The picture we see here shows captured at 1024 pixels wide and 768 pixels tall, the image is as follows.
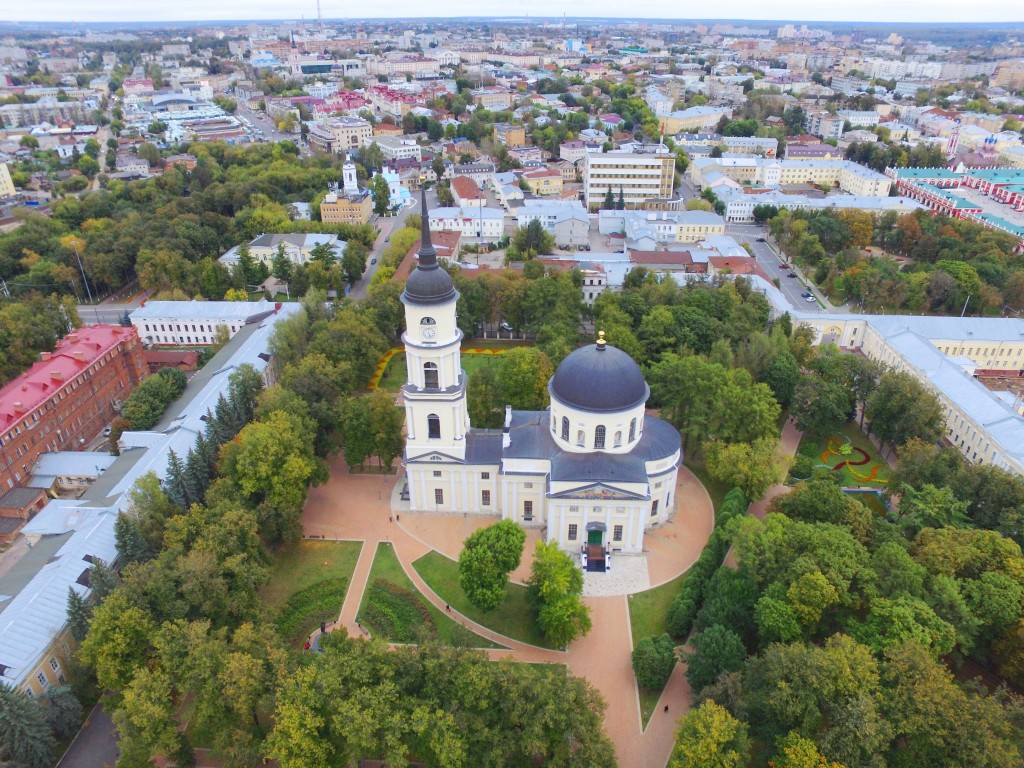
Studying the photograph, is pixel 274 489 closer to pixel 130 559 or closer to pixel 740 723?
pixel 130 559

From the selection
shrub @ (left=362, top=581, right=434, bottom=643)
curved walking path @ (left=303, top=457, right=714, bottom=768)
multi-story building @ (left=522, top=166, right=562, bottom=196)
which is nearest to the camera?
curved walking path @ (left=303, top=457, right=714, bottom=768)

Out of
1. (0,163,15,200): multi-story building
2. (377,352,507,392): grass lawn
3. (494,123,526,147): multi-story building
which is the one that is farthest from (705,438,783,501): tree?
(0,163,15,200): multi-story building

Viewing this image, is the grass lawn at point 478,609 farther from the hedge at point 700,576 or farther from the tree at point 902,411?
the tree at point 902,411

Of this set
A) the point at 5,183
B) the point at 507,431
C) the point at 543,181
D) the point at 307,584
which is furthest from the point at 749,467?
the point at 5,183

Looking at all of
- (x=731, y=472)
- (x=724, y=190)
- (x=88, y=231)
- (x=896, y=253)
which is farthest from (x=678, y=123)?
(x=731, y=472)

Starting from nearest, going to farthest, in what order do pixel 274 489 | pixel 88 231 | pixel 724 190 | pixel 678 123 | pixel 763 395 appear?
pixel 274 489 → pixel 763 395 → pixel 88 231 → pixel 724 190 → pixel 678 123

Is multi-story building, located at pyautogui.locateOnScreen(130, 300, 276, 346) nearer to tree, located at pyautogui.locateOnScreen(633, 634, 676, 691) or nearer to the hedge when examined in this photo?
the hedge
